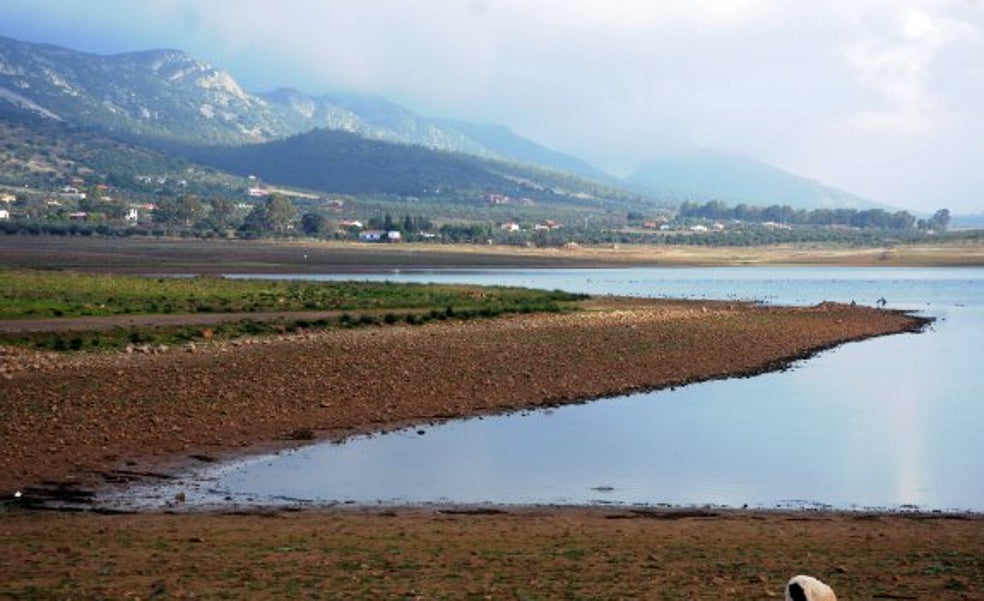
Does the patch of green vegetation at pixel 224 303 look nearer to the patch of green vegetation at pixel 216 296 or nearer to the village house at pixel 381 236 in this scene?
the patch of green vegetation at pixel 216 296

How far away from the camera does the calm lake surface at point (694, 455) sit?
1906 cm

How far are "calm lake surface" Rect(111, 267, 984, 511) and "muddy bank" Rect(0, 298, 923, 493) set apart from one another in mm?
1176

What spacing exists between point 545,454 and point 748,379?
44.6 feet

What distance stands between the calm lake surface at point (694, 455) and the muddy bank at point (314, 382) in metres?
1.18

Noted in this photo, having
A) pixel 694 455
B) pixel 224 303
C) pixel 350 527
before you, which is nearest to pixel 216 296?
pixel 224 303

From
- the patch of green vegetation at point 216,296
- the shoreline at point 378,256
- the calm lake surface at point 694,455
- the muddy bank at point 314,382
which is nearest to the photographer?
the calm lake surface at point 694,455

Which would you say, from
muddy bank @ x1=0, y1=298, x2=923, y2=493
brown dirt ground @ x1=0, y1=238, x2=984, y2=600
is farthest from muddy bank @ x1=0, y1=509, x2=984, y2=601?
Result: muddy bank @ x1=0, y1=298, x2=923, y2=493

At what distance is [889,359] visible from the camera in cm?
4206

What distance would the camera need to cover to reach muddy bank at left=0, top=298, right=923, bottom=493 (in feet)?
69.8

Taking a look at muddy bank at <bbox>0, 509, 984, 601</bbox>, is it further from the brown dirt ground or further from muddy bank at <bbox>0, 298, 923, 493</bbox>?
muddy bank at <bbox>0, 298, 923, 493</bbox>

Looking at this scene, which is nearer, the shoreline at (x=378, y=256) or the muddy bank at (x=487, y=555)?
the muddy bank at (x=487, y=555)

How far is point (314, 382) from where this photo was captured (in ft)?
91.8

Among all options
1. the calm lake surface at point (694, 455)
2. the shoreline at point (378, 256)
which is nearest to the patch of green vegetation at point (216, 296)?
the shoreline at point (378, 256)

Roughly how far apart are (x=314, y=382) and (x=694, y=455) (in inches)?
350
